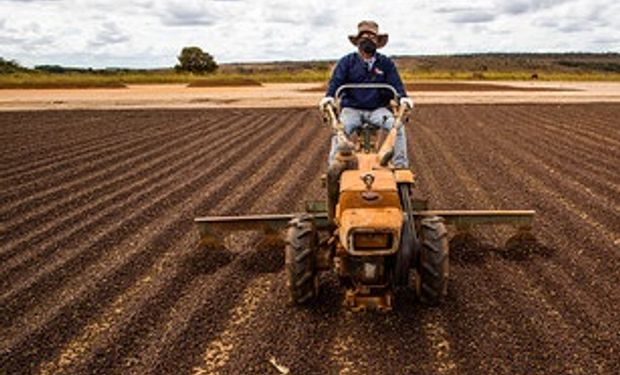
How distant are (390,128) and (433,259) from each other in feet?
5.88

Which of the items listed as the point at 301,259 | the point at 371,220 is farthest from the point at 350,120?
the point at 371,220

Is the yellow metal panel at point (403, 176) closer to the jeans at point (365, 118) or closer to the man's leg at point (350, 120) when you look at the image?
the jeans at point (365, 118)

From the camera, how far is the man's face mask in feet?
18.0

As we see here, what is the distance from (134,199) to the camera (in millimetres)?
8453

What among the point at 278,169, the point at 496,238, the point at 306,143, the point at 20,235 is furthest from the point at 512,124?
the point at 20,235

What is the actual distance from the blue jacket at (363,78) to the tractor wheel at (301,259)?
175 centimetres

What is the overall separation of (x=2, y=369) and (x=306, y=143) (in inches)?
419

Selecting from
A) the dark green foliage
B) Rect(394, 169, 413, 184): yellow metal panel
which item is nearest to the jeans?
Rect(394, 169, 413, 184): yellow metal panel

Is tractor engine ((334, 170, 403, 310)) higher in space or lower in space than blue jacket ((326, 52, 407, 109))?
lower

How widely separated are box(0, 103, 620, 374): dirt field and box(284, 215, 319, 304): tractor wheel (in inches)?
8.1

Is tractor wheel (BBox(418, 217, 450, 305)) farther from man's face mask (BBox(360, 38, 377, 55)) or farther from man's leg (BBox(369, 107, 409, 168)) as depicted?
man's face mask (BBox(360, 38, 377, 55))

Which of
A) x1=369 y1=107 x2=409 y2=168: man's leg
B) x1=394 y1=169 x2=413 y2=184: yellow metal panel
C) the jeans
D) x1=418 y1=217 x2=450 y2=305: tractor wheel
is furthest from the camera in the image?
the jeans

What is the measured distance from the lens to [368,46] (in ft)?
18.1

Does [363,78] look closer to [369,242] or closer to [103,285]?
[369,242]
